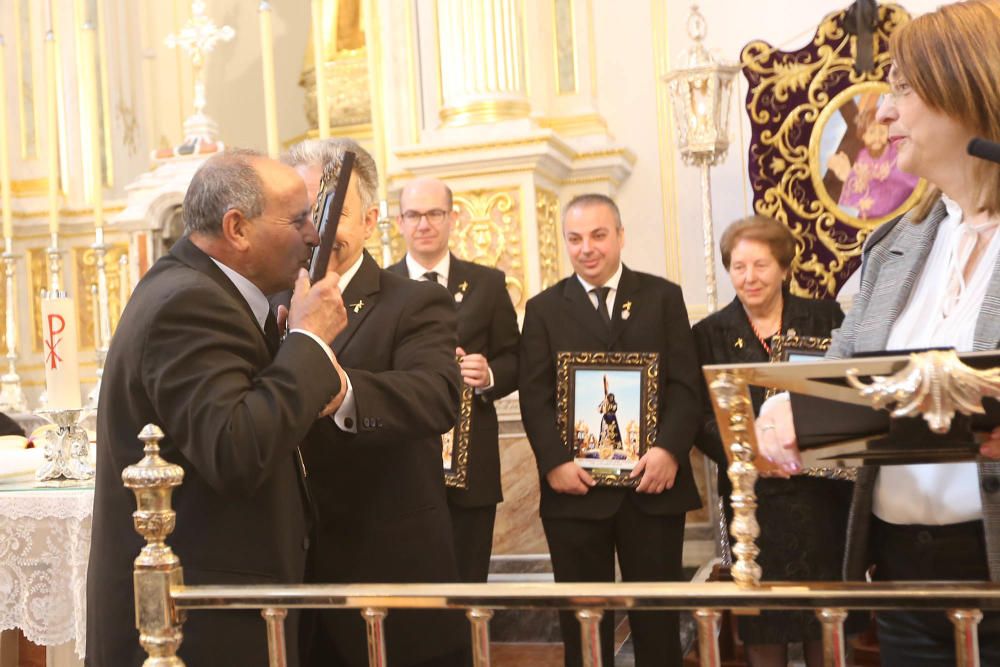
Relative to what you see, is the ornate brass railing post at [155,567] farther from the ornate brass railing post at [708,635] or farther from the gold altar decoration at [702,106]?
the gold altar decoration at [702,106]

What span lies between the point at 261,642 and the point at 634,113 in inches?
192

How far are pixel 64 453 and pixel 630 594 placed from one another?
2.07 metres

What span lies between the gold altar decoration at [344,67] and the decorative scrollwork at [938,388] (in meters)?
5.96

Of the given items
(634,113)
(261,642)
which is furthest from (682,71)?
(261,642)

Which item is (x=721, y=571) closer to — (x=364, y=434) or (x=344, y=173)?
(x=364, y=434)

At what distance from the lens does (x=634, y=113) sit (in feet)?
21.4

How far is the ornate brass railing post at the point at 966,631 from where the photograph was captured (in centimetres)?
163

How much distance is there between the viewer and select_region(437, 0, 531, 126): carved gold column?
19.6 feet

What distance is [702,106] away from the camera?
5.30 meters

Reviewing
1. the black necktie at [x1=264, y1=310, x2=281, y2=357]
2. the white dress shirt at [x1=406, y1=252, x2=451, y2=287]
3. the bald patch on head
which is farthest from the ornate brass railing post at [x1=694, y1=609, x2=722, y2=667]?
the bald patch on head

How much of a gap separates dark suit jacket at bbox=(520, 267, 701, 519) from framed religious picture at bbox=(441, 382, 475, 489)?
0.76ft

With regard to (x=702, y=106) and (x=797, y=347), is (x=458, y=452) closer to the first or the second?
(x=797, y=347)

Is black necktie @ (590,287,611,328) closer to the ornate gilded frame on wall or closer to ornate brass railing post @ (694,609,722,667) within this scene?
the ornate gilded frame on wall

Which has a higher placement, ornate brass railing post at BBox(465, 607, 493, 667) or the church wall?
the church wall
